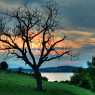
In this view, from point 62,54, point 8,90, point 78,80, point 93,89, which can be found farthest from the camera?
point 78,80

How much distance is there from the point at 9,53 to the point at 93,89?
2902 cm

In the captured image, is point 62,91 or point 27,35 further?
point 62,91

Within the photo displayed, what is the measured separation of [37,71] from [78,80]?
30856 mm

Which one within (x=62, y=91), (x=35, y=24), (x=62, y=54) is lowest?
(x=62, y=91)

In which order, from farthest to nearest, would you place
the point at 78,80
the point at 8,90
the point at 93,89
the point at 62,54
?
the point at 78,80
the point at 93,89
the point at 62,54
the point at 8,90

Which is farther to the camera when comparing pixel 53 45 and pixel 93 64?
pixel 93 64

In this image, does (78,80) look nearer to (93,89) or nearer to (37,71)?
(93,89)

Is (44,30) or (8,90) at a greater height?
(44,30)

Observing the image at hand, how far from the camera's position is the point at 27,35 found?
60.9m

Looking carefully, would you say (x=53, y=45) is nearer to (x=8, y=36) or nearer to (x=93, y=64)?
(x=8, y=36)

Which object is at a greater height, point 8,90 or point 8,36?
point 8,36

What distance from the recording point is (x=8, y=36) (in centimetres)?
6028

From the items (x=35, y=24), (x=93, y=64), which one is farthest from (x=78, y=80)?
(x=35, y=24)

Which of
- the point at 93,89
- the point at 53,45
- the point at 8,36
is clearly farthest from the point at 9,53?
the point at 93,89
